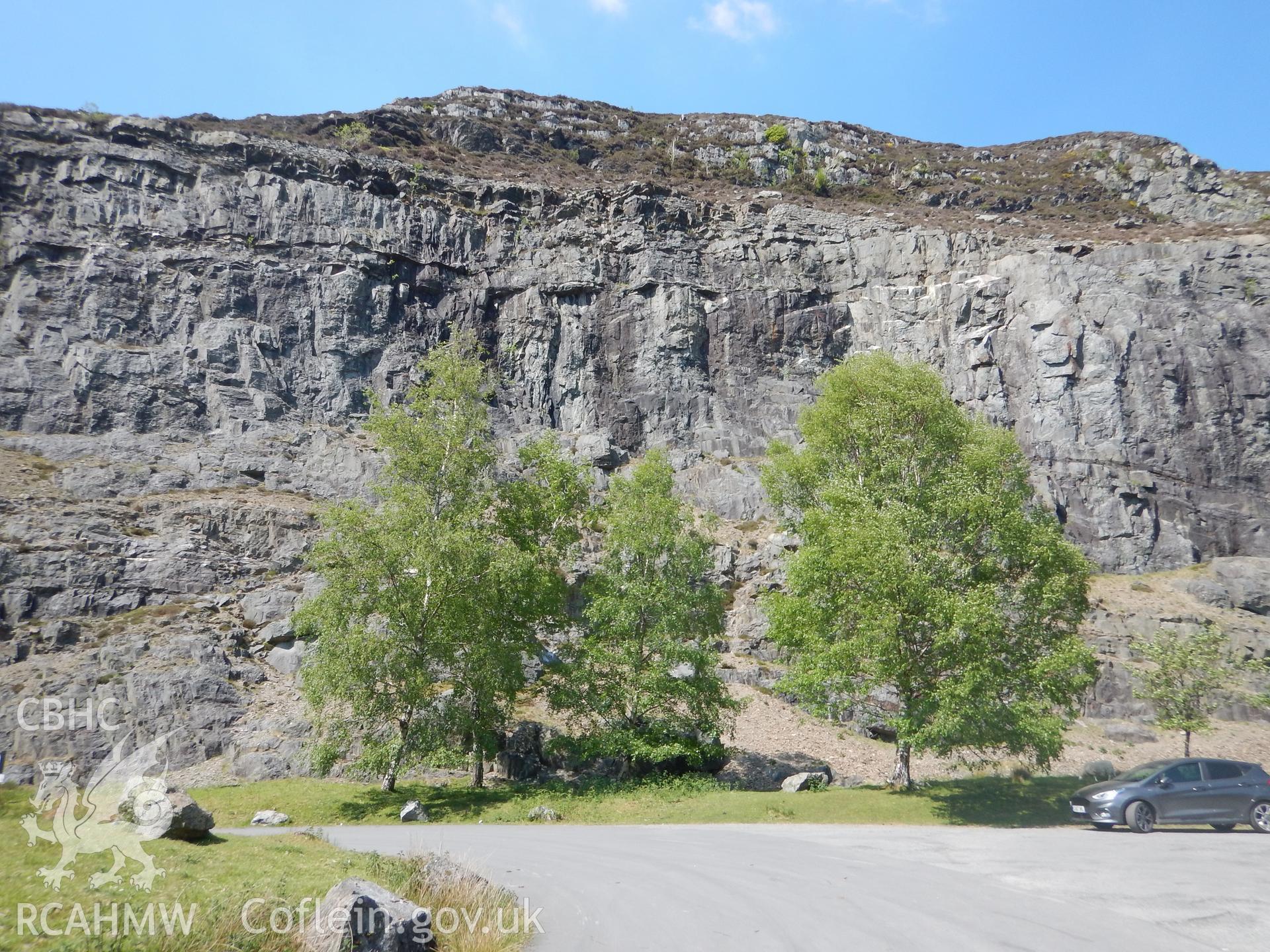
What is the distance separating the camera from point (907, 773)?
19.0 meters

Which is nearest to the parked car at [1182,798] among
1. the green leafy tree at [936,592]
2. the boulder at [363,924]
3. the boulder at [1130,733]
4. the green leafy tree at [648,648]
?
the green leafy tree at [936,592]

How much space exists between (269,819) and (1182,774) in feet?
69.1

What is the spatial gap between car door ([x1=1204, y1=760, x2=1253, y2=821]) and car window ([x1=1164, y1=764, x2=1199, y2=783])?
233 mm

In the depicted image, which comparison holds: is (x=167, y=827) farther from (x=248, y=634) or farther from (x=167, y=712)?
(x=248, y=634)

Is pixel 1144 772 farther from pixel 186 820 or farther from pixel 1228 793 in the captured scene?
pixel 186 820

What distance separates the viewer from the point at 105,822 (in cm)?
875

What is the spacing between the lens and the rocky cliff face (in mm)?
46125

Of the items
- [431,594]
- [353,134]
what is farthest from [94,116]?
[431,594]

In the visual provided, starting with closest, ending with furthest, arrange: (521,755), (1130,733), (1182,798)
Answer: (1182,798) < (521,755) < (1130,733)

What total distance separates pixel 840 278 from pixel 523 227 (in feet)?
102

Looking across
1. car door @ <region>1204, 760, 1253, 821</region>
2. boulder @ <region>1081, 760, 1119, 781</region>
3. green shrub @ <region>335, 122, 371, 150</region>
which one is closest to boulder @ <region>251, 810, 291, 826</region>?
car door @ <region>1204, 760, 1253, 821</region>

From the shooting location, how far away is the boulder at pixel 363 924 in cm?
604

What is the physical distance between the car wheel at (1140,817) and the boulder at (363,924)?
14106 millimetres

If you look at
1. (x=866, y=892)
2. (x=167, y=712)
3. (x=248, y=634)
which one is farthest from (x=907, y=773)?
(x=248, y=634)
